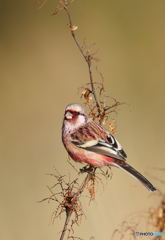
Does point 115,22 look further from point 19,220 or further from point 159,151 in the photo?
point 19,220

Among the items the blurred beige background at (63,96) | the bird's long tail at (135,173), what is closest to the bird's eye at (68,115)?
the bird's long tail at (135,173)

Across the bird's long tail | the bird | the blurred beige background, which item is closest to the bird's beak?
the bird

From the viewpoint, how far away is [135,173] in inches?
155

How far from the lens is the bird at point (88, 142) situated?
13.9 feet

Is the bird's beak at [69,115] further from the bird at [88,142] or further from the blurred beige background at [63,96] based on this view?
the blurred beige background at [63,96]

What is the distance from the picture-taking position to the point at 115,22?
24.4ft

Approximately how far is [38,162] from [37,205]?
0.59m

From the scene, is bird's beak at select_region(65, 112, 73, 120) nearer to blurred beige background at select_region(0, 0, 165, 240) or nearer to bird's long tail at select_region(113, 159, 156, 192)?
bird's long tail at select_region(113, 159, 156, 192)

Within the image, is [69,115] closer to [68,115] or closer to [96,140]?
[68,115]

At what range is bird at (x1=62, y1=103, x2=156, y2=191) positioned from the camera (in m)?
4.25

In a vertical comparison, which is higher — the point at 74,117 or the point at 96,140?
the point at 74,117

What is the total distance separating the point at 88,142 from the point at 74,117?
0.22 m

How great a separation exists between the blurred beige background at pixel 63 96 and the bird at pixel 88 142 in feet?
1.99

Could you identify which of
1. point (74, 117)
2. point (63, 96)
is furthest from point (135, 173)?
point (63, 96)
